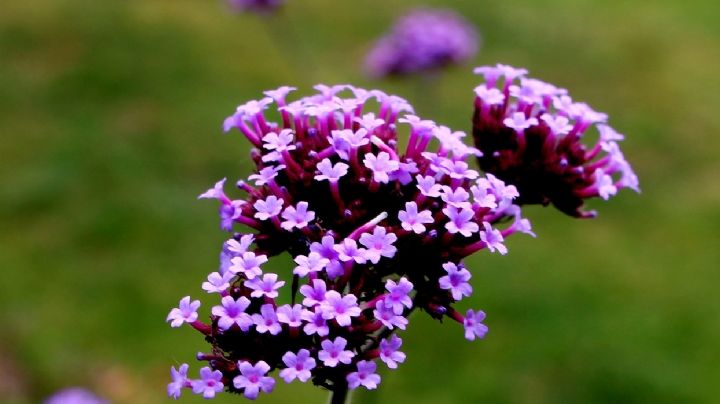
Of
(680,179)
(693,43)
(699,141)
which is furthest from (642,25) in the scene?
(680,179)

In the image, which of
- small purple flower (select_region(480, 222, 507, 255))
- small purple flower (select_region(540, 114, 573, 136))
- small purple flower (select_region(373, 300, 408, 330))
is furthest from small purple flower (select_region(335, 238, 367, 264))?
small purple flower (select_region(540, 114, 573, 136))

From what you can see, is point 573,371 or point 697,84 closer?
point 573,371

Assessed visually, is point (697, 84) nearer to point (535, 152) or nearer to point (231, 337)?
point (535, 152)

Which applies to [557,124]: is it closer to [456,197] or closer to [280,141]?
[456,197]

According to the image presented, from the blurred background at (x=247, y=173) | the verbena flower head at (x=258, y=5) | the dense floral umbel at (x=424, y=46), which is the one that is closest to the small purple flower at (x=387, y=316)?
the blurred background at (x=247, y=173)

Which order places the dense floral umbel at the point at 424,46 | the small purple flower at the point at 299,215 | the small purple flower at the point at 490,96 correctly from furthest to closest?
1. the dense floral umbel at the point at 424,46
2. the small purple flower at the point at 490,96
3. the small purple flower at the point at 299,215

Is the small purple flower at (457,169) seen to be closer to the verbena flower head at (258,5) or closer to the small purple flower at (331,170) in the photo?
the small purple flower at (331,170)

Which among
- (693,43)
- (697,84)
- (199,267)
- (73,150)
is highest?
(693,43)
